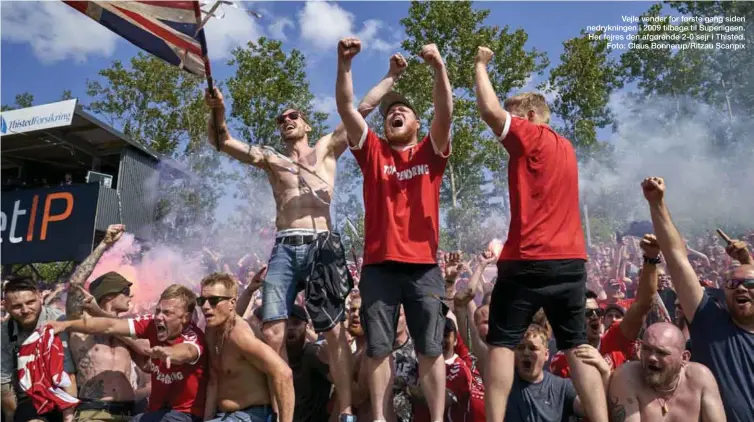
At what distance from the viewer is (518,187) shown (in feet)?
10.6

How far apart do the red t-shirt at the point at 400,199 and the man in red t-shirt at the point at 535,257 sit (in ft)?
1.79

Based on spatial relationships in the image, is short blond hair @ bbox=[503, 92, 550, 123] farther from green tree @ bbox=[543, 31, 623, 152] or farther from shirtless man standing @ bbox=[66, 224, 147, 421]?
green tree @ bbox=[543, 31, 623, 152]

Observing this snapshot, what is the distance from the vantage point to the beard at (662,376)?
3.17 meters

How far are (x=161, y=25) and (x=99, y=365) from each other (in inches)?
105

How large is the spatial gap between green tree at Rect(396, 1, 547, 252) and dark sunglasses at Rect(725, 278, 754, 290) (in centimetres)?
1589

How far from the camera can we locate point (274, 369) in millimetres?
3434

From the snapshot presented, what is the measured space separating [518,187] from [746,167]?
17.9 metres

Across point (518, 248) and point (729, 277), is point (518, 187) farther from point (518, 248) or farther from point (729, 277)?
point (729, 277)

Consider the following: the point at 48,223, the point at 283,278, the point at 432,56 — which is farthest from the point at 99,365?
the point at 48,223

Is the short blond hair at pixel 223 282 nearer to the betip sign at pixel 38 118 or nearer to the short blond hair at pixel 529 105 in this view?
the short blond hair at pixel 529 105

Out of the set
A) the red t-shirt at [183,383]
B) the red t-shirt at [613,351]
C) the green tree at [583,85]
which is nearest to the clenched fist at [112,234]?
the red t-shirt at [183,383]

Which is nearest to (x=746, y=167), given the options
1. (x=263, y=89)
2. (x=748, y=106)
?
(x=748, y=106)

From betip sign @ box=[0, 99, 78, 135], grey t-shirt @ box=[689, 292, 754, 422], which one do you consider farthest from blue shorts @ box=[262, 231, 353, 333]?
betip sign @ box=[0, 99, 78, 135]

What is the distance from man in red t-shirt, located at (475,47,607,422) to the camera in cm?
303
